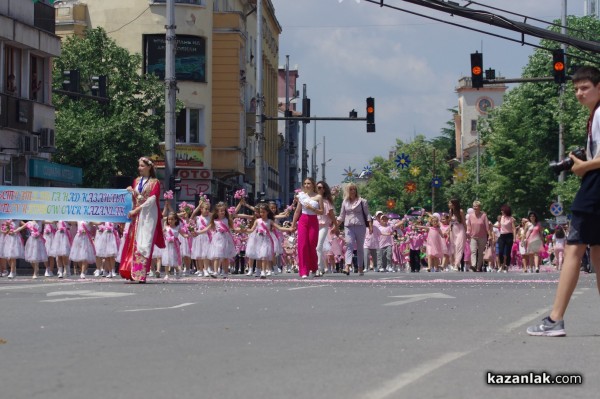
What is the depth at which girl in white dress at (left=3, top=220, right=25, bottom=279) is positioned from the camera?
3192 cm

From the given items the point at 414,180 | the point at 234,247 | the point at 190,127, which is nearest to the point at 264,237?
the point at 234,247

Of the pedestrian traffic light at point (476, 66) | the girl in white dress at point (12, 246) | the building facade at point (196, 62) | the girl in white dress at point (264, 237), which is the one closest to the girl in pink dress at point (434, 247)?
the pedestrian traffic light at point (476, 66)

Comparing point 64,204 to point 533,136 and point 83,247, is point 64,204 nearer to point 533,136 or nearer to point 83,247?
point 83,247

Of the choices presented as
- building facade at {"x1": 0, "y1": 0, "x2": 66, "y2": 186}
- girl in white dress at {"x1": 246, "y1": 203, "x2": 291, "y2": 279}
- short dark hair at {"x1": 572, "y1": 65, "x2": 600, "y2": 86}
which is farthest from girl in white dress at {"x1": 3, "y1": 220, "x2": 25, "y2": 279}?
short dark hair at {"x1": 572, "y1": 65, "x2": 600, "y2": 86}

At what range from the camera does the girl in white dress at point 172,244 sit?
31562 mm

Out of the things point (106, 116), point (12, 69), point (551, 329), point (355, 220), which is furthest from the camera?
point (106, 116)

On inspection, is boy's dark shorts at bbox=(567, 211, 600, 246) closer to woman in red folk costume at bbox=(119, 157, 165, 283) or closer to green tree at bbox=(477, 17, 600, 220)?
woman in red folk costume at bbox=(119, 157, 165, 283)

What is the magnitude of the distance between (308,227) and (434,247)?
15432mm

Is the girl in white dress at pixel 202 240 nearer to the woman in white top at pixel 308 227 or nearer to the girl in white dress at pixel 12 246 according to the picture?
the woman in white top at pixel 308 227

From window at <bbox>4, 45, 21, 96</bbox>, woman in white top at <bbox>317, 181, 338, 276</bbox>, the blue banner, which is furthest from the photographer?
window at <bbox>4, 45, 21, 96</bbox>

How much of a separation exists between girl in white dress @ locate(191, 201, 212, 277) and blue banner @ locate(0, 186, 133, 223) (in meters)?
1.59

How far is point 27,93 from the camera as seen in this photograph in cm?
5044

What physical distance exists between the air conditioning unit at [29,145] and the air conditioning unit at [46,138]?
0.87m

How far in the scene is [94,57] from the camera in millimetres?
58188
